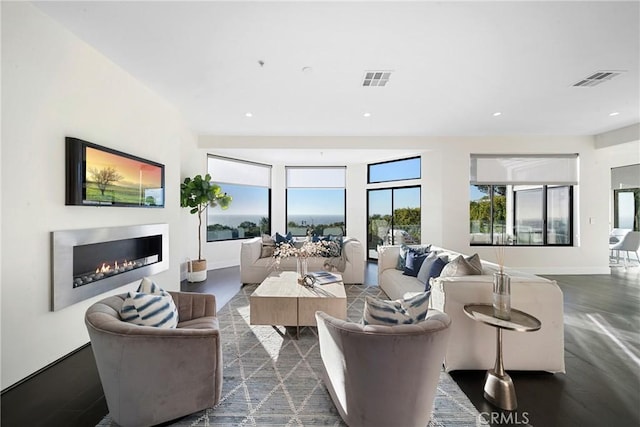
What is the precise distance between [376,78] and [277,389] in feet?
11.2

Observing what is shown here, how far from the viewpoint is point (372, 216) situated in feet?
23.1

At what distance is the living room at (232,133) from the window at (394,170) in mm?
309

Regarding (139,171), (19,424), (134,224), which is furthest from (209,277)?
(19,424)

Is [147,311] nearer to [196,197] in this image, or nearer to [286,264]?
[286,264]

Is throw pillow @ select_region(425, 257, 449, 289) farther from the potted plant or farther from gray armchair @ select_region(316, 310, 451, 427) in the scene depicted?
the potted plant

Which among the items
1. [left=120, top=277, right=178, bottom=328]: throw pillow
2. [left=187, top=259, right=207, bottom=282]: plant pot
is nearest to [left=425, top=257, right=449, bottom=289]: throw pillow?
[left=120, top=277, right=178, bottom=328]: throw pillow

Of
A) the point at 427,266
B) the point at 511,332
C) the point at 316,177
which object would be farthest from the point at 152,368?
the point at 316,177

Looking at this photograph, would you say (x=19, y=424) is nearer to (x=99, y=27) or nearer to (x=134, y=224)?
(x=134, y=224)

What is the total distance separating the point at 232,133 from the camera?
5281mm

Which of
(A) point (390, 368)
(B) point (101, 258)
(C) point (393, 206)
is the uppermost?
(C) point (393, 206)

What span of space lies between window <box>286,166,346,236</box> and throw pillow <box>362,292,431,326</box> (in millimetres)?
5655

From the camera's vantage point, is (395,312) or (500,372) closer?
(395,312)

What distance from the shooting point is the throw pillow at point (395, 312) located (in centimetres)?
149

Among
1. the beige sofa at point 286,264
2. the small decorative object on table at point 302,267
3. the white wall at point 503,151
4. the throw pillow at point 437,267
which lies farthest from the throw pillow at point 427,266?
the white wall at point 503,151
